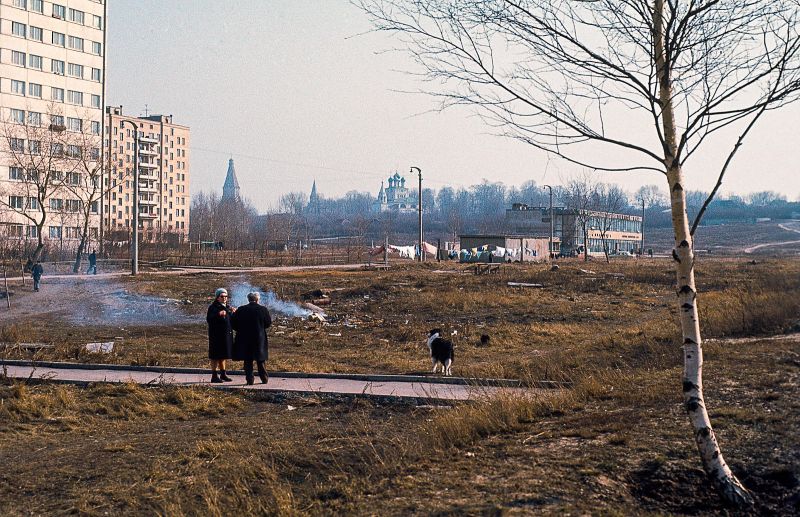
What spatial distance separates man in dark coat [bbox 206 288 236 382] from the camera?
13094mm

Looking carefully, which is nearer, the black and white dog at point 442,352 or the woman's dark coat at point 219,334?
the woman's dark coat at point 219,334

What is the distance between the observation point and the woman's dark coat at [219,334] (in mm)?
13098

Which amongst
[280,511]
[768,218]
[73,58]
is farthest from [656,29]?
[73,58]

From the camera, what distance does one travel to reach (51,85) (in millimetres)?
70625

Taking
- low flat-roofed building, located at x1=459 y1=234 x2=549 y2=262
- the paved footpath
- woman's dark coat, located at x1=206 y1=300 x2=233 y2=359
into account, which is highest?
low flat-roofed building, located at x1=459 y1=234 x2=549 y2=262

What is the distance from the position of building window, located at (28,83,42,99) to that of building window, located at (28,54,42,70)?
1499 millimetres

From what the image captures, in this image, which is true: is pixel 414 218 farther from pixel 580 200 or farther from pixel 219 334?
pixel 219 334

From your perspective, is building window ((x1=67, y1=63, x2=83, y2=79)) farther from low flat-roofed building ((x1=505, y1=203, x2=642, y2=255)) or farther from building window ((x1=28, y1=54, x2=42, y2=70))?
low flat-roofed building ((x1=505, y1=203, x2=642, y2=255))

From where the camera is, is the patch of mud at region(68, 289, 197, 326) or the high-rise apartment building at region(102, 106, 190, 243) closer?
the patch of mud at region(68, 289, 197, 326)

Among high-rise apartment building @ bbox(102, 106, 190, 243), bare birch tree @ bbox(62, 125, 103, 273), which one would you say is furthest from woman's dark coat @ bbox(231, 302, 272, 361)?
high-rise apartment building @ bbox(102, 106, 190, 243)

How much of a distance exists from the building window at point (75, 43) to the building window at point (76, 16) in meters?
1.50

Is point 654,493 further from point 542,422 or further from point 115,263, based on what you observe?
point 115,263

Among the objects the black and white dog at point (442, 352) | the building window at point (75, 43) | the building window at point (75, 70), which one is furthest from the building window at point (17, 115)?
the black and white dog at point (442, 352)

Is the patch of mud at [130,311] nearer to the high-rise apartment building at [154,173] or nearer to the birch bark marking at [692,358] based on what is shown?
the birch bark marking at [692,358]
